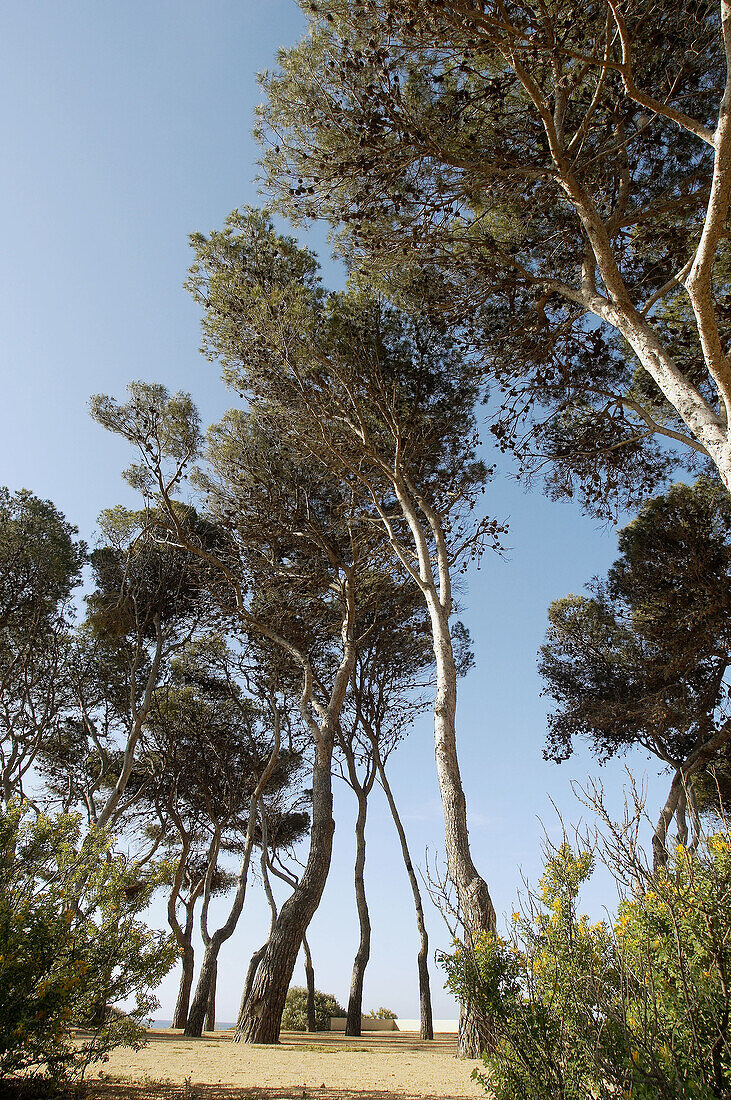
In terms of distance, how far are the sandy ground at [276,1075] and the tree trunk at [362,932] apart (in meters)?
3.81

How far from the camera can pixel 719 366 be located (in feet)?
13.0

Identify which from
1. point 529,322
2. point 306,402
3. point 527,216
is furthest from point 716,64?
point 306,402

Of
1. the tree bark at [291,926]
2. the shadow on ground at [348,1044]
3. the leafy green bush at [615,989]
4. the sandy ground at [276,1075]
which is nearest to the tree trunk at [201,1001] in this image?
the shadow on ground at [348,1044]

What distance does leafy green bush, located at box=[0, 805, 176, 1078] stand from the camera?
296 cm

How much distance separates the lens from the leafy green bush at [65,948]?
2.96 metres

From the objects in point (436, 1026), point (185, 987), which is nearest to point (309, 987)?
point (185, 987)

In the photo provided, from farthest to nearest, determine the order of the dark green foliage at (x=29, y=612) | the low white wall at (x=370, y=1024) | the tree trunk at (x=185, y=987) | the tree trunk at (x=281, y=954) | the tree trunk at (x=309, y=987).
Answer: the low white wall at (x=370, y=1024) < the tree trunk at (x=309, y=987) < the tree trunk at (x=185, y=987) < the dark green foliage at (x=29, y=612) < the tree trunk at (x=281, y=954)

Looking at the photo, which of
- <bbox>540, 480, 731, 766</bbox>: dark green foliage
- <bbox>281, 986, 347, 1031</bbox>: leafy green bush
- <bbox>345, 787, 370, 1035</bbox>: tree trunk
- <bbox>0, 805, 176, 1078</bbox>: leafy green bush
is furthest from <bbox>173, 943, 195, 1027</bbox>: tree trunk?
<bbox>0, 805, 176, 1078</bbox>: leafy green bush

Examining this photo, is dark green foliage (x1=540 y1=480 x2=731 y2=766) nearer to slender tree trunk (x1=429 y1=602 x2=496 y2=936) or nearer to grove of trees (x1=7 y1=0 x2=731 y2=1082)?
grove of trees (x1=7 y1=0 x2=731 y2=1082)

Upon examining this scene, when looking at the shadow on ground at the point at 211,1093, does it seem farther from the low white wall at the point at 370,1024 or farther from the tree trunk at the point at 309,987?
the low white wall at the point at 370,1024

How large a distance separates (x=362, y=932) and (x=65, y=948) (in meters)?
8.39

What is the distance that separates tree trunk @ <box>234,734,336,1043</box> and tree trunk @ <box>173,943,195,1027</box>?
17.1 ft

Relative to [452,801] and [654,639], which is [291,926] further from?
Answer: [654,639]

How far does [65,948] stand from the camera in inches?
128
